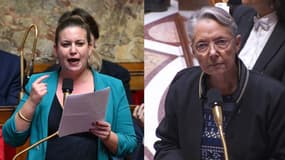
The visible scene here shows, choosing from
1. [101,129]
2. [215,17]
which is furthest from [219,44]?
[101,129]

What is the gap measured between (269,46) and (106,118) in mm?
659

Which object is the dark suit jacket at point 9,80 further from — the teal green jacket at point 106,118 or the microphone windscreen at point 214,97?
the microphone windscreen at point 214,97

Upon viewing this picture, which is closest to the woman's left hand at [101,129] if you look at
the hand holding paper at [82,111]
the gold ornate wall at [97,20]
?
the hand holding paper at [82,111]

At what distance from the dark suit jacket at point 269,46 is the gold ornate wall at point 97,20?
2.47 meters

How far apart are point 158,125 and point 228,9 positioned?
428mm

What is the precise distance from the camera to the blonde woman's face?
2064 mm

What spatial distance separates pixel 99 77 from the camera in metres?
2.17

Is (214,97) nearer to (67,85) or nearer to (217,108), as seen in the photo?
(217,108)

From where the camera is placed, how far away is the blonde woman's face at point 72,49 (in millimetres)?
2064

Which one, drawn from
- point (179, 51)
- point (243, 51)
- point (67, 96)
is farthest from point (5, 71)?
point (243, 51)

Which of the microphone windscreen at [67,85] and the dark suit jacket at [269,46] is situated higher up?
the dark suit jacket at [269,46]

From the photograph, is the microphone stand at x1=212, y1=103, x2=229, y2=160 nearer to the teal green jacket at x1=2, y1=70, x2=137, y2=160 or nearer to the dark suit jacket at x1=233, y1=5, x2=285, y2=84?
the dark suit jacket at x1=233, y1=5, x2=285, y2=84

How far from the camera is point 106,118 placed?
6.79ft

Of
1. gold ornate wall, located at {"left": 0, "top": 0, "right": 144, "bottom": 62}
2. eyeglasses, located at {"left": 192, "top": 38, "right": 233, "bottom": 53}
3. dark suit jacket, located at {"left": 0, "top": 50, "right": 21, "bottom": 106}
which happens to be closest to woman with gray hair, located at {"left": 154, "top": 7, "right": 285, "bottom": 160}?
eyeglasses, located at {"left": 192, "top": 38, "right": 233, "bottom": 53}
